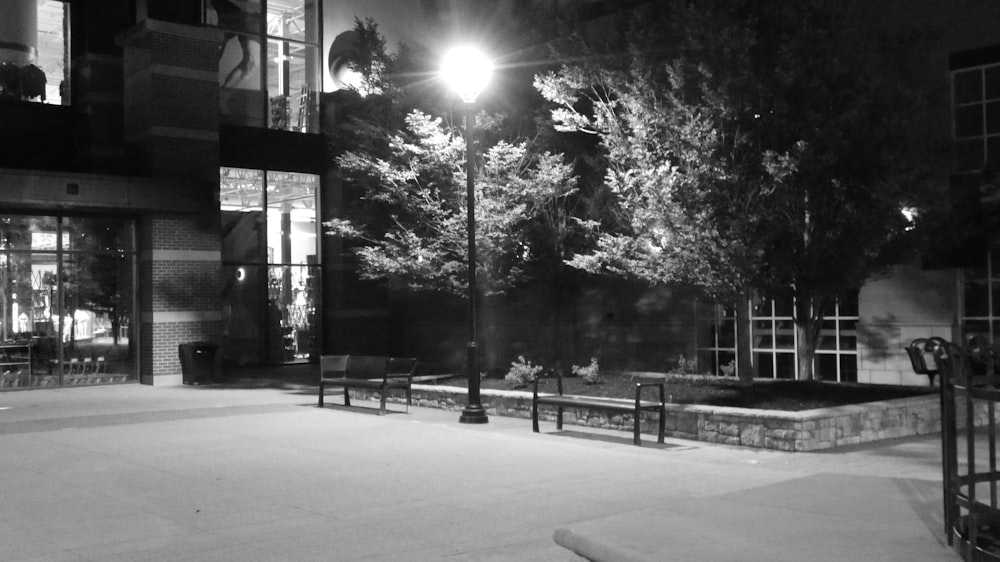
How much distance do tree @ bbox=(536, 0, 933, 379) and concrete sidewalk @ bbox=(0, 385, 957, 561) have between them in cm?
291

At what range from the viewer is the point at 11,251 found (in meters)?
22.8

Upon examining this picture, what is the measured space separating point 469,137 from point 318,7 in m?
17.9

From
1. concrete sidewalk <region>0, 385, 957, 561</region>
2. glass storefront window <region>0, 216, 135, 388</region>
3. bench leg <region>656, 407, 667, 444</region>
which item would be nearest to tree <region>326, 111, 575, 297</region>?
concrete sidewalk <region>0, 385, 957, 561</region>

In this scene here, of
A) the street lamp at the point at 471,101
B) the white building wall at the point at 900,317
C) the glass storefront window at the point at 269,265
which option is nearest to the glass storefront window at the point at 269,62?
the glass storefront window at the point at 269,265

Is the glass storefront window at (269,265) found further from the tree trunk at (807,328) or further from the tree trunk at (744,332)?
the tree trunk at (807,328)

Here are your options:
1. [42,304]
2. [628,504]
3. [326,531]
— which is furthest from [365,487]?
[42,304]

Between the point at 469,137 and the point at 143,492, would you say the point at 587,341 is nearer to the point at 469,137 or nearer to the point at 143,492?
the point at 469,137

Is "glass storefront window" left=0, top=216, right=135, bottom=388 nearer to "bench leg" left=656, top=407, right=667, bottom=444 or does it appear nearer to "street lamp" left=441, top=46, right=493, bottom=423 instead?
"street lamp" left=441, top=46, right=493, bottom=423

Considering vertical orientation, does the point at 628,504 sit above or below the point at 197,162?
below

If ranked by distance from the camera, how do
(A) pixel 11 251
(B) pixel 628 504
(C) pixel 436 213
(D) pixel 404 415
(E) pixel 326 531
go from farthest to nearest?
(A) pixel 11 251
(C) pixel 436 213
(D) pixel 404 415
(B) pixel 628 504
(E) pixel 326 531

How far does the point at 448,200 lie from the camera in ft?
67.2

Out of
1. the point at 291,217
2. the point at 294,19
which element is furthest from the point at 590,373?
the point at 294,19

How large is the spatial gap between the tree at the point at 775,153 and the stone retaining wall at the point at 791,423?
6.41 feet

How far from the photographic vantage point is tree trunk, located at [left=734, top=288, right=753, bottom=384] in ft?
49.7
